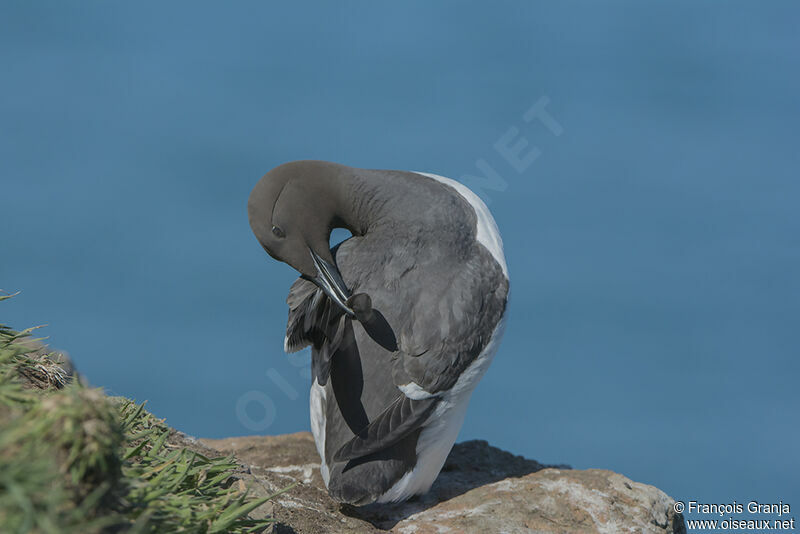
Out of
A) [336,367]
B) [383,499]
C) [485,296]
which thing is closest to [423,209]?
[485,296]

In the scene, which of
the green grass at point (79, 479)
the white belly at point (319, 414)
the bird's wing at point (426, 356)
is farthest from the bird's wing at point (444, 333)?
the green grass at point (79, 479)

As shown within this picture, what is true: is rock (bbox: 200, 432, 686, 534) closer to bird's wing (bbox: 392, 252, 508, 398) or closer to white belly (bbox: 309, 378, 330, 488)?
white belly (bbox: 309, 378, 330, 488)

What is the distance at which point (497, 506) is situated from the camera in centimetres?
525

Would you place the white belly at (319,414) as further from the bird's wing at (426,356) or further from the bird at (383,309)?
the bird's wing at (426,356)

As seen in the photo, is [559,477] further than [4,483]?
Yes

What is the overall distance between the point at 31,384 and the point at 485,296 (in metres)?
2.61

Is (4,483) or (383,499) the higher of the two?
(383,499)

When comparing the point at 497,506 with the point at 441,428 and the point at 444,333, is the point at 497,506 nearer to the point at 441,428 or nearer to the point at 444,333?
the point at 441,428

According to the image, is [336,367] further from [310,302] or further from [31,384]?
[31,384]

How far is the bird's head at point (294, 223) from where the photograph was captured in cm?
534

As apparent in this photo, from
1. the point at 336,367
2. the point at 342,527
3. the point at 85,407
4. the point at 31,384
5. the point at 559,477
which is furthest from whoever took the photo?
the point at 559,477

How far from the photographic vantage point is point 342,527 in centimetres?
494

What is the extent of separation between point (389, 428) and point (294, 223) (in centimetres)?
137

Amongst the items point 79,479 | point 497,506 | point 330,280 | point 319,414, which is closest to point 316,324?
point 330,280
